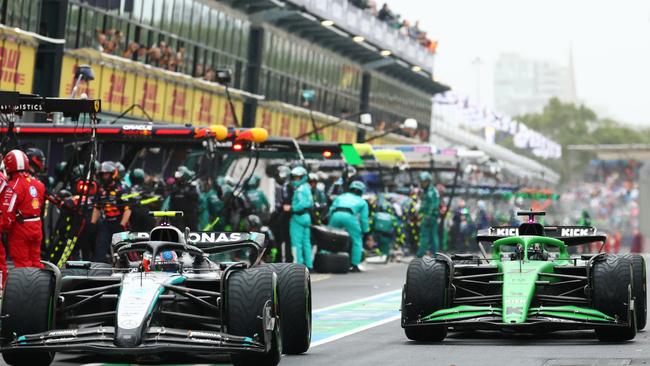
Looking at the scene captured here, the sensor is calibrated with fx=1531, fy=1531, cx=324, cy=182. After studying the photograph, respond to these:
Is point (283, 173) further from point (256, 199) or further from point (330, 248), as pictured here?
point (330, 248)

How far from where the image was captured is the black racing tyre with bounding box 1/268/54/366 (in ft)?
37.1

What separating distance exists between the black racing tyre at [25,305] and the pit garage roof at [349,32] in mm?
34060

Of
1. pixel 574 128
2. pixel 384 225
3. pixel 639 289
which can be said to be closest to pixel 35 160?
pixel 639 289

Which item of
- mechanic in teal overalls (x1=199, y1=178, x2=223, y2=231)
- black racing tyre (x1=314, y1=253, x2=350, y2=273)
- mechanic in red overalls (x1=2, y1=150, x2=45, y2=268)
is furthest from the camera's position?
black racing tyre (x1=314, y1=253, x2=350, y2=273)

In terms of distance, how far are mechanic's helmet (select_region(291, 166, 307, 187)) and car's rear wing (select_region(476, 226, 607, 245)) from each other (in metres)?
10.8

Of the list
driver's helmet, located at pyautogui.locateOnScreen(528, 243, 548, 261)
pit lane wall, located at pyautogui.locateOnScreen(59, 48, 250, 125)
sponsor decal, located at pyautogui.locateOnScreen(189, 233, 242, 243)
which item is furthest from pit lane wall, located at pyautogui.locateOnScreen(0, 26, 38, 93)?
driver's helmet, located at pyautogui.locateOnScreen(528, 243, 548, 261)

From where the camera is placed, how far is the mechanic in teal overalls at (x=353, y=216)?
29.6 meters

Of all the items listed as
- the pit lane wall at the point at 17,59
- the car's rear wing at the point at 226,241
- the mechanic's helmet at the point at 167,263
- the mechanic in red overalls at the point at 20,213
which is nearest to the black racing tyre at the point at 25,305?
the mechanic's helmet at the point at 167,263

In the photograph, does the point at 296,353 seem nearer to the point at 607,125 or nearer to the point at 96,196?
the point at 96,196

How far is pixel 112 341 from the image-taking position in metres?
10.9

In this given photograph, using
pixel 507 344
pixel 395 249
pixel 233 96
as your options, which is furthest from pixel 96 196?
pixel 233 96

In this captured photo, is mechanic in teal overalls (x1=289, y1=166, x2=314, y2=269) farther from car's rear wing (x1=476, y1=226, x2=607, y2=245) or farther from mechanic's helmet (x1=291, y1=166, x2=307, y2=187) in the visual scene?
car's rear wing (x1=476, y1=226, x2=607, y2=245)

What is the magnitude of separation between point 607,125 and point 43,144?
392ft

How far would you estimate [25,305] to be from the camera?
11.4 m
